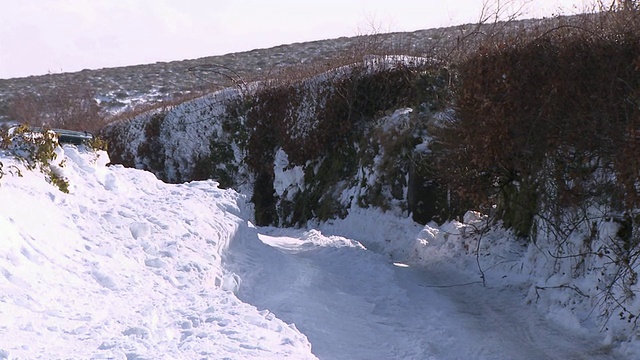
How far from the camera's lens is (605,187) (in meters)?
9.42

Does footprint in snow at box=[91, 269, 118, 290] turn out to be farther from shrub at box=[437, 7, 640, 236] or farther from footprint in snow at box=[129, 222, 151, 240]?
shrub at box=[437, 7, 640, 236]

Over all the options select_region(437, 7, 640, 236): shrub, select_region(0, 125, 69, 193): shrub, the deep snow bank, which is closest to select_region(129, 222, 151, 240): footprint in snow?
the deep snow bank

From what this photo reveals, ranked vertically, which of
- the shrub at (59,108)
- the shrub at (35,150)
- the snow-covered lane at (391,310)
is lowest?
the snow-covered lane at (391,310)

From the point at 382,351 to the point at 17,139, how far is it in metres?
4.52

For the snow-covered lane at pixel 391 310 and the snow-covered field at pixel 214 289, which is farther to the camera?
the snow-covered lane at pixel 391 310

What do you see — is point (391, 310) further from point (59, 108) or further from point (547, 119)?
point (59, 108)

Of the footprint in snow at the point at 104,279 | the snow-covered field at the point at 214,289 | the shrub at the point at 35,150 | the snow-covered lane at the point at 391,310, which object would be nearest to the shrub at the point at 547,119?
the snow-covered field at the point at 214,289

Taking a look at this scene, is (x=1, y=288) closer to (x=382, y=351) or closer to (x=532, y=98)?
(x=382, y=351)

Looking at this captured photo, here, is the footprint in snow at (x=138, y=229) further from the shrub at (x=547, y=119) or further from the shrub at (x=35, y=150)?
the shrub at (x=547, y=119)

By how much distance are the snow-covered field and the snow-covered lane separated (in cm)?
3

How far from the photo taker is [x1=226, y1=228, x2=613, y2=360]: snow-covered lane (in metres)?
8.32

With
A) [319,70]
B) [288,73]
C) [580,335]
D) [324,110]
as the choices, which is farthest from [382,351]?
[288,73]

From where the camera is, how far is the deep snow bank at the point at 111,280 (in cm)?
589

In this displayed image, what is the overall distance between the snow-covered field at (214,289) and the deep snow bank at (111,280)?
0.7 inches
